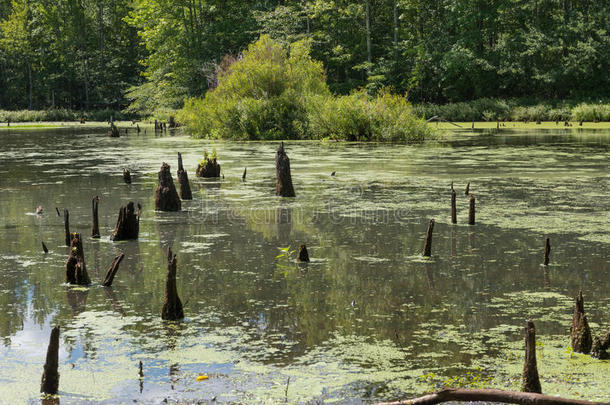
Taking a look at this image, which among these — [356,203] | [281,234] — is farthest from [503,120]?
[281,234]

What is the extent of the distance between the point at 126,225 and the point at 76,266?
2312 mm

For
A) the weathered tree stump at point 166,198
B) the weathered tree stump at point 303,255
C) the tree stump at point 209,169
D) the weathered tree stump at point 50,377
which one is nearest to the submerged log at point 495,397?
the weathered tree stump at point 50,377

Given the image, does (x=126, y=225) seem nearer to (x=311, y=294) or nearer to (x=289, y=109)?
(x=311, y=294)

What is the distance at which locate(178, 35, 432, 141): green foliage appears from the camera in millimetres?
27625

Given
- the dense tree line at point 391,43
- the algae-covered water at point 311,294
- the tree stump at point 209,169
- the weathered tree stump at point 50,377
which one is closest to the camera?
the weathered tree stump at point 50,377

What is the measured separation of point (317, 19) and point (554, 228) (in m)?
45.5

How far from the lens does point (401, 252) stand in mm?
8680

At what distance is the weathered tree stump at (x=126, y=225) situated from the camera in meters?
9.55

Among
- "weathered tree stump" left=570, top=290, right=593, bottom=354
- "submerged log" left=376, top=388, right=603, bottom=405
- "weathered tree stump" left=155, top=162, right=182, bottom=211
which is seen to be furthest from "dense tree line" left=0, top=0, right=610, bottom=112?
"submerged log" left=376, top=388, right=603, bottom=405

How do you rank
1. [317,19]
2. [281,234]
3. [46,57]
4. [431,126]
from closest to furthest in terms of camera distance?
[281,234] < [431,126] < [317,19] < [46,57]

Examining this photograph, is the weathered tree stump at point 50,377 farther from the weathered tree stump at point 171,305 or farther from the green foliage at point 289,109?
the green foliage at point 289,109

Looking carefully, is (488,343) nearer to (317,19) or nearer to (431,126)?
(431,126)

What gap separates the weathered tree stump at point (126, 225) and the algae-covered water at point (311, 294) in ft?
0.53

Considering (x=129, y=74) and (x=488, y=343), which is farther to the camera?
(x=129, y=74)
